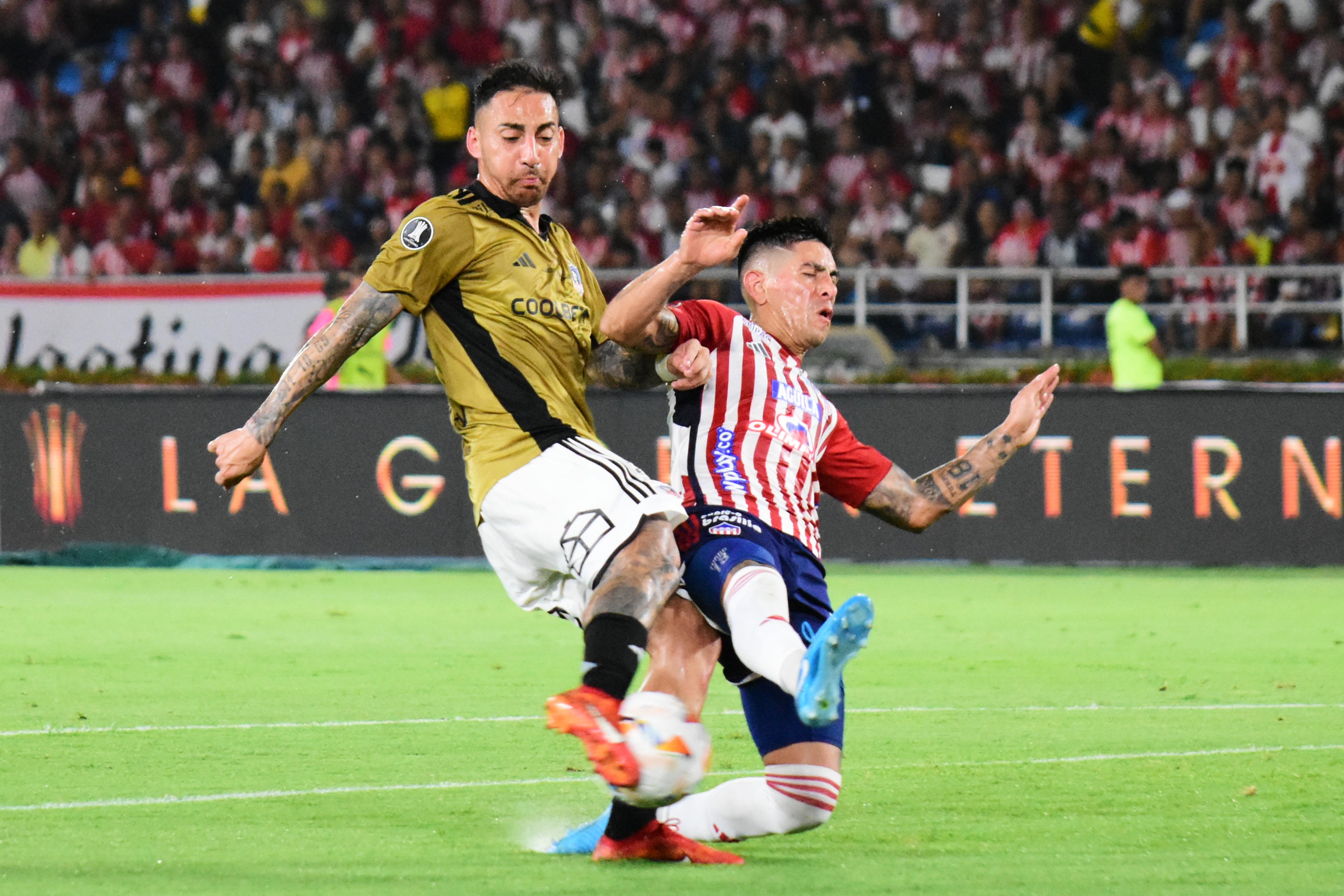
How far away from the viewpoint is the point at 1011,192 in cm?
1781

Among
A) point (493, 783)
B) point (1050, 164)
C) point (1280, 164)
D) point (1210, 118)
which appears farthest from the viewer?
point (1050, 164)

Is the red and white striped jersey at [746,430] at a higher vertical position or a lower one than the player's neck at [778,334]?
lower

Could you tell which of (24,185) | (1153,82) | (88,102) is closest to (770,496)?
(1153,82)

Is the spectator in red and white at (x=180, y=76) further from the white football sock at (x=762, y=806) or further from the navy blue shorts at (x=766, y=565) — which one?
the white football sock at (x=762, y=806)

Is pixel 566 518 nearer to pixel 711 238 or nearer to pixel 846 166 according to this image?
pixel 711 238

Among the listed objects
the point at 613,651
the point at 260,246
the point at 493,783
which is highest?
the point at 260,246

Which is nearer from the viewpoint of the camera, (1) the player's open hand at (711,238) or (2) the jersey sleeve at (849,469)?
(1) the player's open hand at (711,238)

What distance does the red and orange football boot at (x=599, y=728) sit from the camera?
4074mm

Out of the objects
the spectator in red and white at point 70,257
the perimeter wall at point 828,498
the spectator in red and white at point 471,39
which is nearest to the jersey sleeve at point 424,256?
the perimeter wall at point 828,498

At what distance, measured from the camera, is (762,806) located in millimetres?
4828

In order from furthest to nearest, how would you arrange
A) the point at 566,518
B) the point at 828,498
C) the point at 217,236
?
1. the point at 217,236
2. the point at 828,498
3. the point at 566,518

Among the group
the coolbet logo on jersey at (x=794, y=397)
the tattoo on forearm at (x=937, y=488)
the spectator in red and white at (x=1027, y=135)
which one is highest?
the spectator in red and white at (x=1027, y=135)

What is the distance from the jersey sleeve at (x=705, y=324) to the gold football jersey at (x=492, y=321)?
28 cm

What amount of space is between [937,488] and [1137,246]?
12.2 meters
